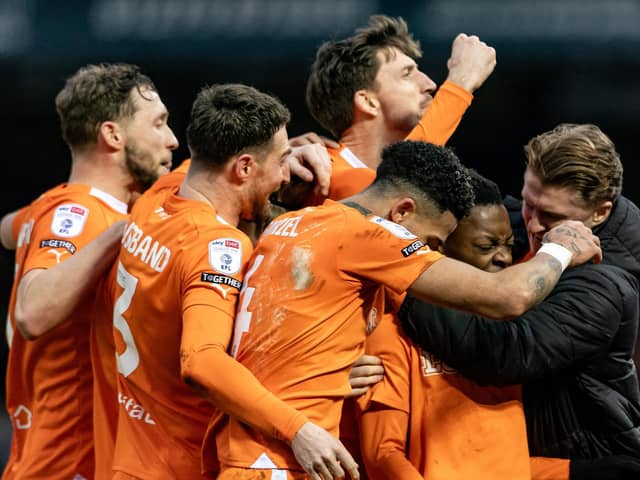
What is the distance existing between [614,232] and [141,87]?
2301 mm

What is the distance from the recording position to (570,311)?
374 cm

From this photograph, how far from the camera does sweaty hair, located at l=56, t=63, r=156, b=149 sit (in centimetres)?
489

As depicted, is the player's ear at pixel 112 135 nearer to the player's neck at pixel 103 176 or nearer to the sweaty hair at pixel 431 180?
the player's neck at pixel 103 176

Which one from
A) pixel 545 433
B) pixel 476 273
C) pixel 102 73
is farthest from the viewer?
pixel 102 73

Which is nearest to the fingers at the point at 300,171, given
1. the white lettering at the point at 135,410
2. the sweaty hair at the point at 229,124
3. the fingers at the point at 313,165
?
the fingers at the point at 313,165

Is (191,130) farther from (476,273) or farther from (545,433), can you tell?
(545,433)

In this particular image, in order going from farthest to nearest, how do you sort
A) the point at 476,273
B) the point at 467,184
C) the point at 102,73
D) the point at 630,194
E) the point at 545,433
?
the point at 630,194 → the point at 102,73 → the point at 545,433 → the point at 467,184 → the point at 476,273

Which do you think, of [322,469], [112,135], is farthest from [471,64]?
[322,469]

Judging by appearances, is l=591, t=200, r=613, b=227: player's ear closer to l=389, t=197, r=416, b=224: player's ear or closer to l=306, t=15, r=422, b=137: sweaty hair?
l=389, t=197, r=416, b=224: player's ear

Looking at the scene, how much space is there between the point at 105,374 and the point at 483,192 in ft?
5.61

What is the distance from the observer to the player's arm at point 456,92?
183 inches

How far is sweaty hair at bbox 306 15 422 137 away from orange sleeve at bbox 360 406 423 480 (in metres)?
1.84

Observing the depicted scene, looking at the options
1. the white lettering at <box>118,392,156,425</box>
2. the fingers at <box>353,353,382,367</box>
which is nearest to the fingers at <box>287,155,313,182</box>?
the fingers at <box>353,353,382,367</box>

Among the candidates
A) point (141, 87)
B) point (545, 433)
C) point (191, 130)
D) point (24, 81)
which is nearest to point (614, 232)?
point (545, 433)
